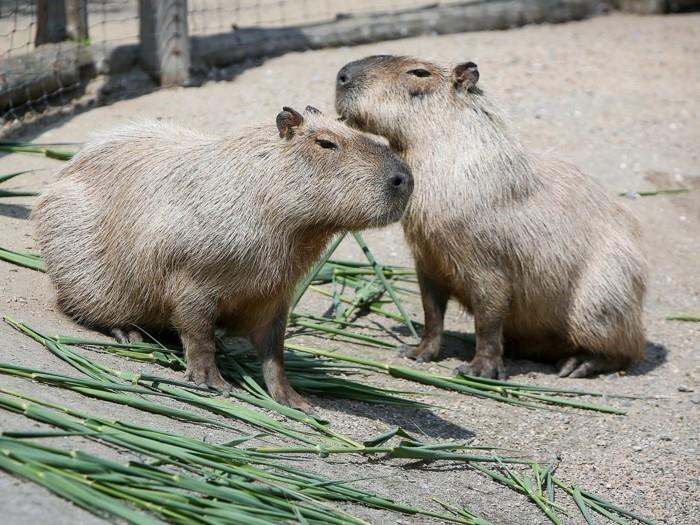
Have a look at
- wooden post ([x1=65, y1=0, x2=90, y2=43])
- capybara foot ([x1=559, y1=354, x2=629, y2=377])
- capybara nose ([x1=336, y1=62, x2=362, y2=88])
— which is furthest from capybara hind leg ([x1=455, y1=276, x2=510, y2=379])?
wooden post ([x1=65, y1=0, x2=90, y2=43])

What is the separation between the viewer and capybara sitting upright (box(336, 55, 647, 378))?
5.23 meters

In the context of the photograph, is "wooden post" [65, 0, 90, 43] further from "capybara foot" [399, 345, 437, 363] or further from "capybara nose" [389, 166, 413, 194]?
"capybara nose" [389, 166, 413, 194]

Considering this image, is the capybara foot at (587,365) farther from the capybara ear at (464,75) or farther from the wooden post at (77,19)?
the wooden post at (77,19)

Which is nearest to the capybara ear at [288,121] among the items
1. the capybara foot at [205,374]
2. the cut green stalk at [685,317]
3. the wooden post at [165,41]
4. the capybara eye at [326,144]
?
the capybara eye at [326,144]

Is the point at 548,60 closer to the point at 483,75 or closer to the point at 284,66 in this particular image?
the point at 483,75

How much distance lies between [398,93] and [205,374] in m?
1.77

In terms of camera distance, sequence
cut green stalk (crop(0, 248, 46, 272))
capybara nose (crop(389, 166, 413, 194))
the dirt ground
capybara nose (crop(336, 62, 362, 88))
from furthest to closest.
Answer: capybara nose (crop(336, 62, 362, 88))
cut green stalk (crop(0, 248, 46, 272))
capybara nose (crop(389, 166, 413, 194))
the dirt ground

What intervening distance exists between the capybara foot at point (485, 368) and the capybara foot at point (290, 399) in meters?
1.08

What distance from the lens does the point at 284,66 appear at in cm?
865

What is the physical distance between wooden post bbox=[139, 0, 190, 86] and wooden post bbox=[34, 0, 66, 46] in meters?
0.57

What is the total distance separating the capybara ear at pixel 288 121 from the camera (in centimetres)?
418

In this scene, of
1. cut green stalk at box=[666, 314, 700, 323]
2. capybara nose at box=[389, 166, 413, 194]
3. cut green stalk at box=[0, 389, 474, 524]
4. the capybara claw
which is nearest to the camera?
cut green stalk at box=[0, 389, 474, 524]

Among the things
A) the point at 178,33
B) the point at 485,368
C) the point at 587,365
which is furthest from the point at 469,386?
the point at 178,33

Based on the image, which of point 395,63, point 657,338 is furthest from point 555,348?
point 395,63
